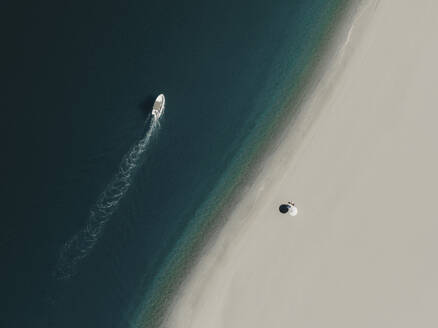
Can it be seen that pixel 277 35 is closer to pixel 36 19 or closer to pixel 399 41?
pixel 399 41

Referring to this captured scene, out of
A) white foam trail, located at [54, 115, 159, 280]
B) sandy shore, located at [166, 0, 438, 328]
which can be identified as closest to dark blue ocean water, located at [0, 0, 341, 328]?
white foam trail, located at [54, 115, 159, 280]

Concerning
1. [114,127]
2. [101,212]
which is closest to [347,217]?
[101,212]

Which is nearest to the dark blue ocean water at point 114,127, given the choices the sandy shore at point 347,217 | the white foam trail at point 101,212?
the white foam trail at point 101,212

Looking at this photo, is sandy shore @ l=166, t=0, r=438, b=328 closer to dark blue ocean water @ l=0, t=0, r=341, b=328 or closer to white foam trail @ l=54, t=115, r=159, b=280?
dark blue ocean water @ l=0, t=0, r=341, b=328

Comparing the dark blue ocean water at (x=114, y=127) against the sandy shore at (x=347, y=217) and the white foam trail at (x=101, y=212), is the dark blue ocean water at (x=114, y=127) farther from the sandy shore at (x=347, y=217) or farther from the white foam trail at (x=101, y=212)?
the sandy shore at (x=347, y=217)

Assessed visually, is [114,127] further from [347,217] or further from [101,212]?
[347,217]

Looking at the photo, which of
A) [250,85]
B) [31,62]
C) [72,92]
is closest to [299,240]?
[250,85]
